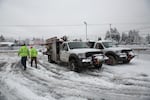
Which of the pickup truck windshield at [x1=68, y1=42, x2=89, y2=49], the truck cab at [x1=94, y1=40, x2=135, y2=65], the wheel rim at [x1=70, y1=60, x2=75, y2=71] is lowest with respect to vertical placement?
the wheel rim at [x1=70, y1=60, x2=75, y2=71]

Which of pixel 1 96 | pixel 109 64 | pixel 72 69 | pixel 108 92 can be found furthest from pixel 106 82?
pixel 109 64

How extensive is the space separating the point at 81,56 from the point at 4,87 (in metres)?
4.54

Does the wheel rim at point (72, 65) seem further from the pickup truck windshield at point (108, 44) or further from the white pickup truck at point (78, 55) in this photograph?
the pickup truck windshield at point (108, 44)

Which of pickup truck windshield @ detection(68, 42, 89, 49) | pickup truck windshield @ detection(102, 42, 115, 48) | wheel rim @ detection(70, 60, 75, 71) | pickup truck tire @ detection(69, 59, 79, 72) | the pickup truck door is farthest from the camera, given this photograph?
pickup truck windshield @ detection(102, 42, 115, 48)

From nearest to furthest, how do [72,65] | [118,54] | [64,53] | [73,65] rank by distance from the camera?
[73,65]
[72,65]
[64,53]
[118,54]

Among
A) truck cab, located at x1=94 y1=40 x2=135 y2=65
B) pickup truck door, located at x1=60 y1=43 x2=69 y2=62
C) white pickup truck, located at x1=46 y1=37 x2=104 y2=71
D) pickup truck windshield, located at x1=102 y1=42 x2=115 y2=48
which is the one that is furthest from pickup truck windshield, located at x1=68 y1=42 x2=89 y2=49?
pickup truck windshield, located at x1=102 y1=42 x2=115 y2=48

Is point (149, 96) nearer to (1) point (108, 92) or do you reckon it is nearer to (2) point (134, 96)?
(2) point (134, 96)

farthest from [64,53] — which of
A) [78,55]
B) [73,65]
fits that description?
[78,55]

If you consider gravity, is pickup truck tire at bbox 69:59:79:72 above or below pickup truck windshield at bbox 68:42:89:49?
below

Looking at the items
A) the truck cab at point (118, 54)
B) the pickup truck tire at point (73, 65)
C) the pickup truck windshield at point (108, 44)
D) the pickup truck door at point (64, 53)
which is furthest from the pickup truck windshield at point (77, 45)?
the pickup truck windshield at point (108, 44)

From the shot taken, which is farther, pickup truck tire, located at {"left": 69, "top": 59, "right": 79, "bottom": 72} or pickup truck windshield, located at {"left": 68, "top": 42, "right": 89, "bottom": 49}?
pickup truck windshield, located at {"left": 68, "top": 42, "right": 89, "bottom": 49}

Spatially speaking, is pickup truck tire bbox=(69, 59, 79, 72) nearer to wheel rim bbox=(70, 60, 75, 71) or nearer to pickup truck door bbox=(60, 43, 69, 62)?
wheel rim bbox=(70, 60, 75, 71)

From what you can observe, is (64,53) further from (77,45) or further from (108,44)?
(108,44)

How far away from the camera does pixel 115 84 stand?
7.27 meters
